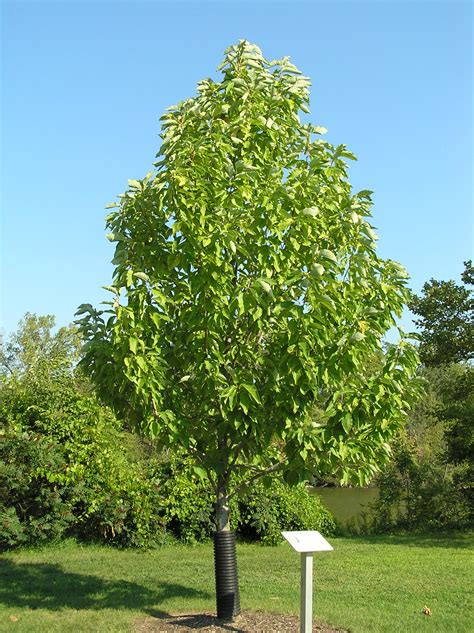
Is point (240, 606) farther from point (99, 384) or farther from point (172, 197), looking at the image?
point (172, 197)

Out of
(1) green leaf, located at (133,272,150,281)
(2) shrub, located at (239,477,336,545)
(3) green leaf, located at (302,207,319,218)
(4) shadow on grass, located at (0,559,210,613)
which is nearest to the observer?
(3) green leaf, located at (302,207,319,218)

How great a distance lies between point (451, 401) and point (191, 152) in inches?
516

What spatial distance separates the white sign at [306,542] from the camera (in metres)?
6.39

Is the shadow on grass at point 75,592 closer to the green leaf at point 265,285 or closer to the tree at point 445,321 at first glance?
the green leaf at point 265,285

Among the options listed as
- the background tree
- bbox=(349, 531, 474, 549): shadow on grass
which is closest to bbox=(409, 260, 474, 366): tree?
the background tree

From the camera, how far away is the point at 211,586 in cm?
983

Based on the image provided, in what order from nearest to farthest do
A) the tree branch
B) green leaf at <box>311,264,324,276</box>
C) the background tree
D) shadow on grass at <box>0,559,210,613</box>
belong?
green leaf at <box>311,264,324,276</box>, the tree branch, shadow on grass at <box>0,559,210,613</box>, the background tree

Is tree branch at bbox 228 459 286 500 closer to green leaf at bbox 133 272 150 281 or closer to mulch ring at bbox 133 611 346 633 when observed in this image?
mulch ring at bbox 133 611 346 633

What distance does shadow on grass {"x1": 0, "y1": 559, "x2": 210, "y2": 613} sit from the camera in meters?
8.69

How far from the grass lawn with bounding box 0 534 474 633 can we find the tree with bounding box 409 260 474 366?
16.8 ft

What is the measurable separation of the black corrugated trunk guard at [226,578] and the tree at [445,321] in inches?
422

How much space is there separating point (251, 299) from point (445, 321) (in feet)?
39.1

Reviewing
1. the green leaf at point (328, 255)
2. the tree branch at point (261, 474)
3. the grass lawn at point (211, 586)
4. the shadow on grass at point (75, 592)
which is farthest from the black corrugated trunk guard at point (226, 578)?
the green leaf at point (328, 255)

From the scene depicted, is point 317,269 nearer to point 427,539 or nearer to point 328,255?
point 328,255
